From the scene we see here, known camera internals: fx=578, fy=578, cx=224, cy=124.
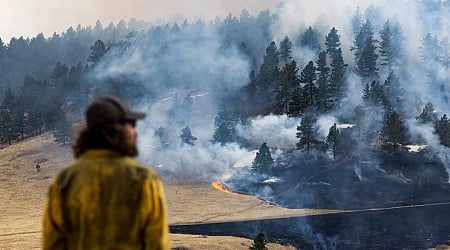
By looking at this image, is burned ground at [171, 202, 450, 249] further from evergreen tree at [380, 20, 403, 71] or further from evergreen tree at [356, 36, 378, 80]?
evergreen tree at [380, 20, 403, 71]

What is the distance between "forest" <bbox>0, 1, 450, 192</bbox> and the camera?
2420 inches

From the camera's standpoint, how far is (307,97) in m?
73.6

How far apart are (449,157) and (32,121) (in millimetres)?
57460

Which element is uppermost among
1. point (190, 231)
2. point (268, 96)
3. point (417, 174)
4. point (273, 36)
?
point (273, 36)

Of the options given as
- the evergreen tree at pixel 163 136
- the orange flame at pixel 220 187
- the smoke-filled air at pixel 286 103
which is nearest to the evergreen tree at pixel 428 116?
the smoke-filled air at pixel 286 103

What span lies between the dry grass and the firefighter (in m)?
30.6

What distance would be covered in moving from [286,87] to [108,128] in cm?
7210

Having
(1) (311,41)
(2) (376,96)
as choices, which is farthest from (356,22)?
(2) (376,96)

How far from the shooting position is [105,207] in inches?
152

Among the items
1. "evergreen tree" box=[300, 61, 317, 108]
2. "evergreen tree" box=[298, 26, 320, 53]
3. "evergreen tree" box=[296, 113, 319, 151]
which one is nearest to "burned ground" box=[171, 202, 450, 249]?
"evergreen tree" box=[296, 113, 319, 151]

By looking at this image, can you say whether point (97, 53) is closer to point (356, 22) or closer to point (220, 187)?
point (356, 22)

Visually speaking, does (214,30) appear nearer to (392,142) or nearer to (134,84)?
(134,84)

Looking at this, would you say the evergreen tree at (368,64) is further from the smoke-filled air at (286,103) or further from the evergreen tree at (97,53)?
the evergreen tree at (97,53)

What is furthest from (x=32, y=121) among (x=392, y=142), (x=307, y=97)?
(x=392, y=142)
